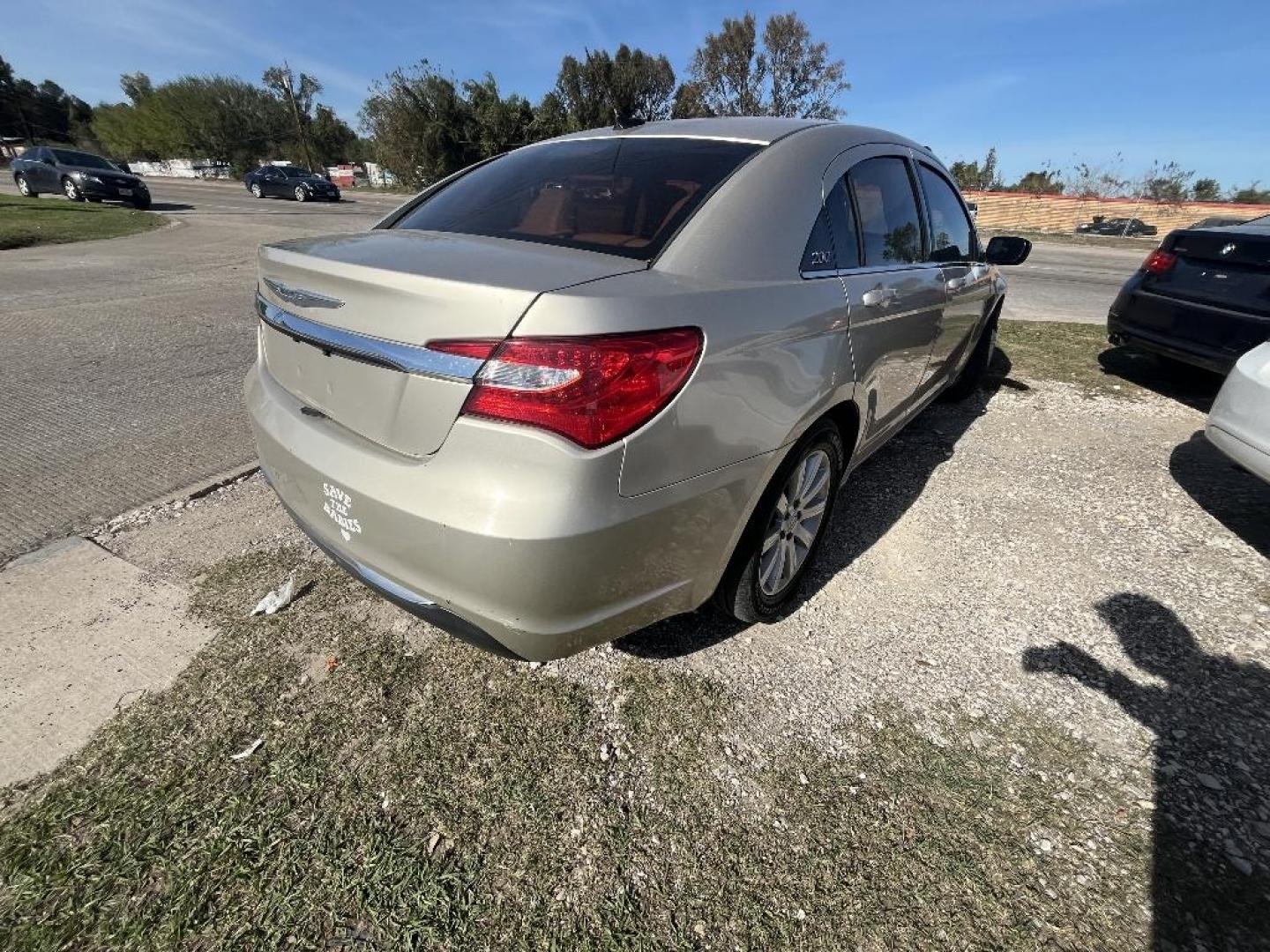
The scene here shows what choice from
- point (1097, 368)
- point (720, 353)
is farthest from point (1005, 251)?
point (720, 353)

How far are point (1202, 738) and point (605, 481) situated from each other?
2.07 meters

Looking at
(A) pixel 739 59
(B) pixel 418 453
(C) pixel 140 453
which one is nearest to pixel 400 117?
(A) pixel 739 59

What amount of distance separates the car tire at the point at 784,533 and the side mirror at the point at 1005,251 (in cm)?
256

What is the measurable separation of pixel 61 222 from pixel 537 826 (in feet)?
62.0

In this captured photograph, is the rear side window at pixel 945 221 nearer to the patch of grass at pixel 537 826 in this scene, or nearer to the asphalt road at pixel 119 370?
the patch of grass at pixel 537 826

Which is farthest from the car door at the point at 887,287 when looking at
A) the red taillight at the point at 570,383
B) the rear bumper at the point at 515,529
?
the red taillight at the point at 570,383

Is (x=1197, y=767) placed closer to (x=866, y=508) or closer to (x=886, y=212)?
(x=866, y=508)

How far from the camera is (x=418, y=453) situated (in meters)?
1.58

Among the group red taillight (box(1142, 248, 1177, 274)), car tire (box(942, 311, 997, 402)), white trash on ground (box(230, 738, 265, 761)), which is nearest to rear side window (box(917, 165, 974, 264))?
car tire (box(942, 311, 997, 402))

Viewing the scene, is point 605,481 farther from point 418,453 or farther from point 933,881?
point 933,881

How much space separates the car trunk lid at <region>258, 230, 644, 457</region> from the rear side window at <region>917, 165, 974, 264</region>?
2417 millimetres

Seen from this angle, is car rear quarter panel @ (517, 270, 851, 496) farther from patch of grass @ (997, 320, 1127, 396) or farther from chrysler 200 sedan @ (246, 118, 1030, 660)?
patch of grass @ (997, 320, 1127, 396)

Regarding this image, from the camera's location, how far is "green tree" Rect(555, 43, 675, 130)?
41656mm

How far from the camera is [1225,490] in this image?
357cm
